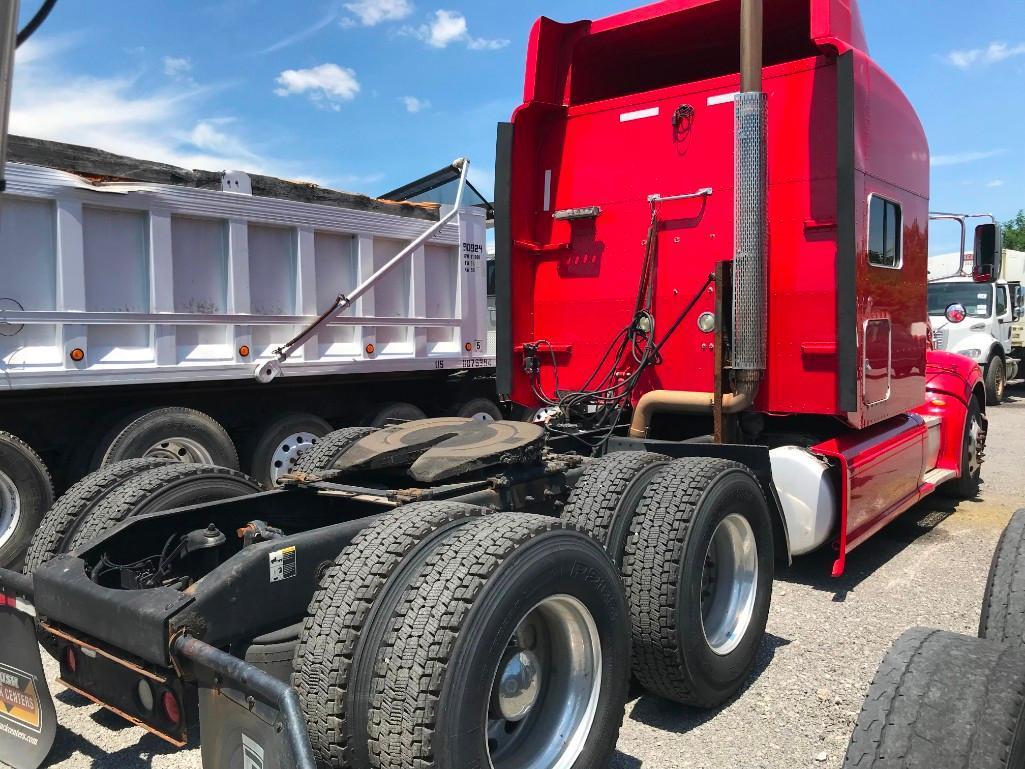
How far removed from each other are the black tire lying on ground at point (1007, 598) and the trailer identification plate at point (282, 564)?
218 cm

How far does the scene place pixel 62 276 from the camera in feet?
18.6

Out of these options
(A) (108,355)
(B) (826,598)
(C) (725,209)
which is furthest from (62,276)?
(B) (826,598)

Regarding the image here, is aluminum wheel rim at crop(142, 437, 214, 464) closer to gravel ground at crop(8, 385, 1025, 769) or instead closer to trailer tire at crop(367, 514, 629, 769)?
gravel ground at crop(8, 385, 1025, 769)

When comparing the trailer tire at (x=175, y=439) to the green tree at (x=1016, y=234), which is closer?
the trailer tire at (x=175, y=439)

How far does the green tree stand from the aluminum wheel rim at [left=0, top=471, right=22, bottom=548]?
4752cm

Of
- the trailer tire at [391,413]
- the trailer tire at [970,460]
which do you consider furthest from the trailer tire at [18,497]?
the trailer tire at [970,460]

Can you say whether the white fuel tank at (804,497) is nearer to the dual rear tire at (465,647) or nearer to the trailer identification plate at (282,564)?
the dual rear tire at (465,647)

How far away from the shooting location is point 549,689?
2.74m

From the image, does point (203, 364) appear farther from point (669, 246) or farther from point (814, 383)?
point (814, 383)

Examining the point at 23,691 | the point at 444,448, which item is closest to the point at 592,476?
the point at 444,448

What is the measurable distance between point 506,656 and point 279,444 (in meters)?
4.98

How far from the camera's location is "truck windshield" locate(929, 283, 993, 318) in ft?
53.8

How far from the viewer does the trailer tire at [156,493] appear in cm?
319

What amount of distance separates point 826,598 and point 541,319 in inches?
100
